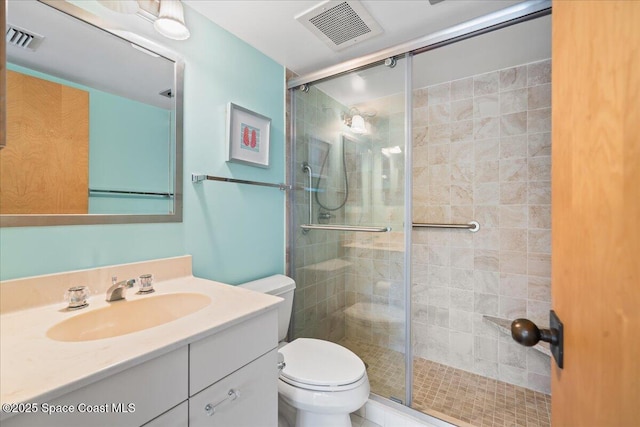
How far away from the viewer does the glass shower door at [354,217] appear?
5.20ft

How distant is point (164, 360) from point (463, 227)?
1980 mm

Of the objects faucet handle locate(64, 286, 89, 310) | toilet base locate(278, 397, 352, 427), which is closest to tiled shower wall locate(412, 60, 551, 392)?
toilet base locate(278, 397, 352, 427)

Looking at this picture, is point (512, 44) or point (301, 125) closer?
point (512, 44)

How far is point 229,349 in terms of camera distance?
787 mm

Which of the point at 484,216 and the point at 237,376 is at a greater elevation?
the point at 484,216

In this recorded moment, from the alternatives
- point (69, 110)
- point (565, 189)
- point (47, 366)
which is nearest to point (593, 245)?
point (565, 189)

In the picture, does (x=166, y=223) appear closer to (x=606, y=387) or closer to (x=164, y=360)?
(x=164, y=360)

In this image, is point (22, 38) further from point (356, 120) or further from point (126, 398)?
point (356, 120)

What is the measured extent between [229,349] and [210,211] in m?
0.80

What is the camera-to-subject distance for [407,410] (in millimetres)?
1478

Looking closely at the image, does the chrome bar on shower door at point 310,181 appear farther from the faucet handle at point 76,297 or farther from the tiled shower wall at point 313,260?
the faucet handle at point 76,297

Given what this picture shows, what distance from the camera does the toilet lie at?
1.17 metres

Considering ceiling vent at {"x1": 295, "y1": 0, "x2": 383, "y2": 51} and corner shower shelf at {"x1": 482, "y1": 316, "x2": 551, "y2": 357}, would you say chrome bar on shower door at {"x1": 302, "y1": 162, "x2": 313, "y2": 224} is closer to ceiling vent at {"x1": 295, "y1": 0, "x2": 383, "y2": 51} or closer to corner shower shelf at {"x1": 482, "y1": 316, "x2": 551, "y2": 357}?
ceiling vent at {"x1": 295, "y1": 0, "x2": 383, "y2": 51}

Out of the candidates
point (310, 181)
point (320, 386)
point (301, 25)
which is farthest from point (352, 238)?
point (301, 25)
